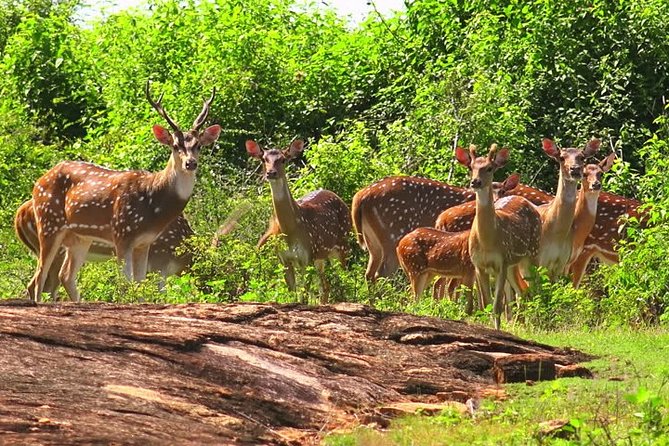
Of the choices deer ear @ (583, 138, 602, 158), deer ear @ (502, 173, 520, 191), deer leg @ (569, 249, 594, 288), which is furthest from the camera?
deer leg @ (569, 249, 594, 288)

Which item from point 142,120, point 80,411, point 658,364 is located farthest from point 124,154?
point 80,411

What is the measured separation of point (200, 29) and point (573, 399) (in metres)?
18.2

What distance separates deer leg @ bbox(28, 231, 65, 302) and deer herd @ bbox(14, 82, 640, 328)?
13mm

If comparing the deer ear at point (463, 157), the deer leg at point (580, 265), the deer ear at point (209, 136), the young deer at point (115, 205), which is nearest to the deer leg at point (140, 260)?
the young deer at point (115, 205)

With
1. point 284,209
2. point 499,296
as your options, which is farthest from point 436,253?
point 284,209

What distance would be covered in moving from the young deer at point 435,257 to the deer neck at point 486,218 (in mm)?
840

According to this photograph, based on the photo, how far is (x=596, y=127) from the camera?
20.9 m

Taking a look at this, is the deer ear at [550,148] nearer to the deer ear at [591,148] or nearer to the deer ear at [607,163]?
the deer ear at [591,148]

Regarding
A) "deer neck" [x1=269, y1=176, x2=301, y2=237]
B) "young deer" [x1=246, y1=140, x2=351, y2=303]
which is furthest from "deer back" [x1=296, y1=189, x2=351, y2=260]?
"deer neck" [x1=269, y1=176, x2=301, y2=237]

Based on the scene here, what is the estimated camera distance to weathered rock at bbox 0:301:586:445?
7590 mm

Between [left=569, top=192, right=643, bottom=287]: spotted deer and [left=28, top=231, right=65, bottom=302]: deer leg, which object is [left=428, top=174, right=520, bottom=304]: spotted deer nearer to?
[left=569, top=192, right=643, bottom=287]: spotted deer

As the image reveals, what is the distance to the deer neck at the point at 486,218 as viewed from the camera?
14273 mm

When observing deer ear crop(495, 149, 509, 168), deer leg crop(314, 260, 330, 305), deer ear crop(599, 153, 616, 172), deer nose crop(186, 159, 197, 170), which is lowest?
deer leg crop(314, 260, 330, 305)

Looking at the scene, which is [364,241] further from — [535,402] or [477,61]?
[535,402]
